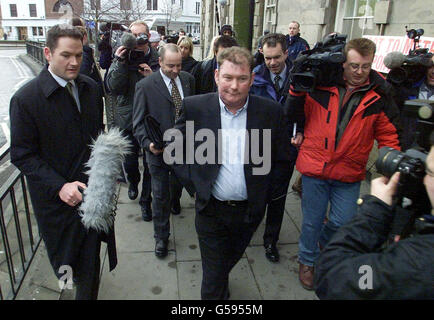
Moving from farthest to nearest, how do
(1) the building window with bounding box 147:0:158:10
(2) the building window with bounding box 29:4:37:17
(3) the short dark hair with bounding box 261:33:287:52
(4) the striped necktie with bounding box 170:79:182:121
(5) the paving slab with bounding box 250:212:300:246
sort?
(2) the building window with bounding box 29:4:37:17 → (1) the building window with bounding box 147:0:158:10 → (5) the paving slab with bounding box 250:212:300:246 → (4) the striped necktie with bounding box 170:79:182:121 → (3) the short dark hair with bounding box 261:33:287:52

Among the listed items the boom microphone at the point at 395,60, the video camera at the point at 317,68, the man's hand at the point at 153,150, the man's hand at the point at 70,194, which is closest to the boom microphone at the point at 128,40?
the man's hand at the point at 153,150

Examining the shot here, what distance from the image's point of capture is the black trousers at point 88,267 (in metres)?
2.63

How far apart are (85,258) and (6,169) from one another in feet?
17.2

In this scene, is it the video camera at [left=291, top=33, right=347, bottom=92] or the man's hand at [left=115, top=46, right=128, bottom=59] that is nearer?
the video camera at [left=291, top=33, right=347, bottom=92]

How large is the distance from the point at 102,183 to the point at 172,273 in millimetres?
1387

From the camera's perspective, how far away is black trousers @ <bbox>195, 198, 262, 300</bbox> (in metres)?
2.55

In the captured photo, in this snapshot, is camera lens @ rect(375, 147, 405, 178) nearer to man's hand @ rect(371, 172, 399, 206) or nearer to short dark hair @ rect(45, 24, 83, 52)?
man's hand @ rect(371, 172, 399, 206)

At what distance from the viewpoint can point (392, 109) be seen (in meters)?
2.74

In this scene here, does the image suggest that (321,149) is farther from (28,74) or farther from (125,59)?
(28,74)

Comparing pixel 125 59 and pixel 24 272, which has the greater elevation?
pixel 125 59

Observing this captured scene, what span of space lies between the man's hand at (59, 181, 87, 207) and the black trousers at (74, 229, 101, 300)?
356mm

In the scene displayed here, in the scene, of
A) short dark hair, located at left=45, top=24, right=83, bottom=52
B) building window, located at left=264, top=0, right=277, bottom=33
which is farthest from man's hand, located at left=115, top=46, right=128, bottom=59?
building window, located at left=264, top=0, right=277, bottom=33
